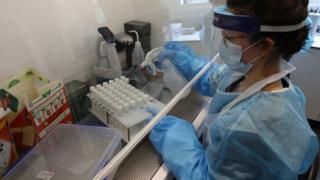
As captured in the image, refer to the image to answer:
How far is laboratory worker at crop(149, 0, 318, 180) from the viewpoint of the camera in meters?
0.65

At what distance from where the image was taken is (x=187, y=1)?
140 centimetres

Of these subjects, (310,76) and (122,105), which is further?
(310,76)

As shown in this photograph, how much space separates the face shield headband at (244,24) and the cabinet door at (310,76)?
150 cm

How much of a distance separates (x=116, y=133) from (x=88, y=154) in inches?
4.4

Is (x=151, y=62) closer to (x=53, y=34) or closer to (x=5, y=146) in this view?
(x=53, y=34)

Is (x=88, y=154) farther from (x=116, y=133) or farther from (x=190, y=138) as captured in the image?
(x=190, y=138)

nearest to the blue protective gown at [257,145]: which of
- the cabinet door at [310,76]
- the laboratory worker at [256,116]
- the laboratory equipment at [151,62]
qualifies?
the laboratory worker at [256,116]

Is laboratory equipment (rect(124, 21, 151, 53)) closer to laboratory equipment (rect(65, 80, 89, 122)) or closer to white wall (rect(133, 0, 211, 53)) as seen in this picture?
white wall (rect(133, 0, 211, 53))

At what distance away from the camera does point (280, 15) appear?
67 cm

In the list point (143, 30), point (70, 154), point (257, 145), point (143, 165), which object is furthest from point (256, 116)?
point (143, 30)

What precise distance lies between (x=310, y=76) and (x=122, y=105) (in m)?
1.87

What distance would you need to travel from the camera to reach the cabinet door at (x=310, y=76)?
2016mm

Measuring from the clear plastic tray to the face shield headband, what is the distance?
1.69 feet

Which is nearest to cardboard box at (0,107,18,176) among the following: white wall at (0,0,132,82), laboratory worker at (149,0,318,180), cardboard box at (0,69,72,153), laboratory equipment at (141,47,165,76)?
cardboard box at (0,69,72,153)
